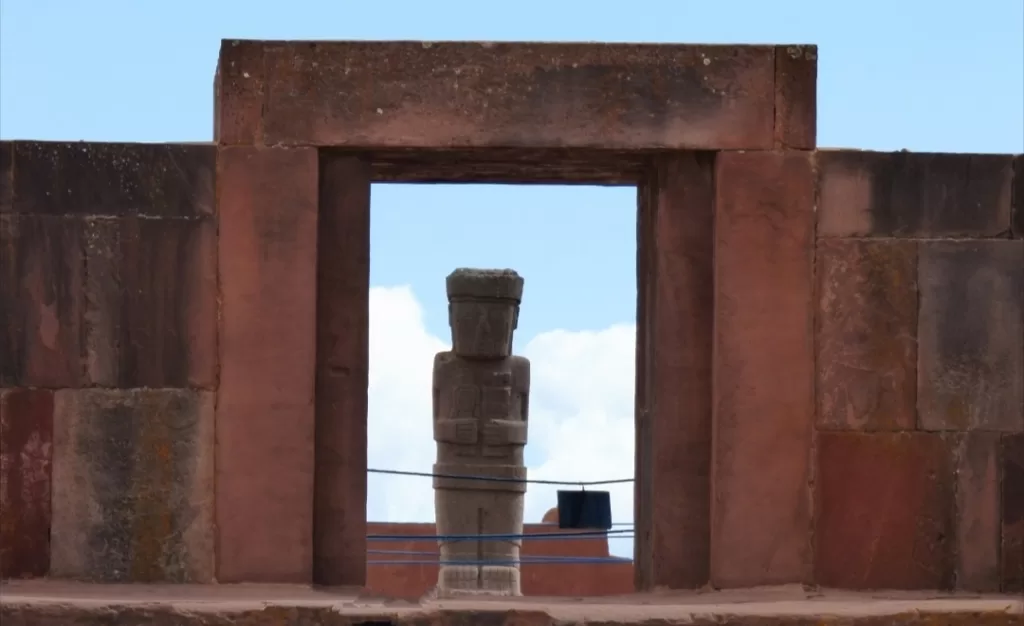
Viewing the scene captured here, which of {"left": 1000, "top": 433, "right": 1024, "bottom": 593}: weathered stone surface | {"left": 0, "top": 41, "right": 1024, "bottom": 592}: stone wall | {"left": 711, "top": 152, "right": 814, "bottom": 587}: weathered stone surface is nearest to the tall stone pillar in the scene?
{"left": 0, "top": 41, "right": 1024, "bottom": 592}: stone wall

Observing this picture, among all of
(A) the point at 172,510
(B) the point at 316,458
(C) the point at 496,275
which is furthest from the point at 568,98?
(C) the point at 496,275

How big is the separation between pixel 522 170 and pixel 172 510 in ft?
7.02

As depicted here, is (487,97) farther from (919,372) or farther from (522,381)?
(522,381)

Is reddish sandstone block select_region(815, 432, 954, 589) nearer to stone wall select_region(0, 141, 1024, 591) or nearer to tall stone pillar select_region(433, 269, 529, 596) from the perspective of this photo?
stone wall select_region(0, 141, 1024, 591)

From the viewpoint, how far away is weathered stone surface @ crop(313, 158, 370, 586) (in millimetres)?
7129

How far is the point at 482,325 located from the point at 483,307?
0.13m

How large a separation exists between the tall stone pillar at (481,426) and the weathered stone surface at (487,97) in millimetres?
5539

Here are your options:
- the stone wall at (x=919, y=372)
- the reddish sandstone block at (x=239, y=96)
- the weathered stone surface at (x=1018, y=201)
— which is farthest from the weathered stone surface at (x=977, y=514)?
the reddish sandstone block at (x=239, y=96)

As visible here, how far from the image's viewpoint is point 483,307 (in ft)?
41.4

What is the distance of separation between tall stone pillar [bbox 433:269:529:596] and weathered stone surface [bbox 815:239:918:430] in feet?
18.7

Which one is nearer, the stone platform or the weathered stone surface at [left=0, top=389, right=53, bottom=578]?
the stone platform

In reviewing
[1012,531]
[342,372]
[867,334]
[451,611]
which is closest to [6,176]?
[342,372]

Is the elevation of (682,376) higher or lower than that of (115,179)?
lower

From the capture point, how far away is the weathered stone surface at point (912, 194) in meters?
7.07
